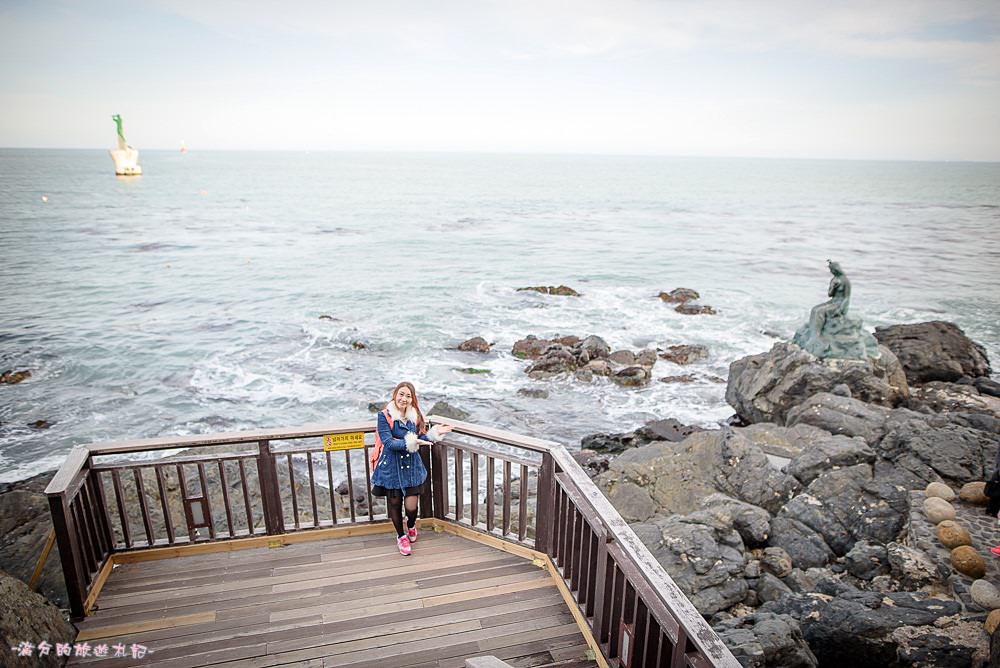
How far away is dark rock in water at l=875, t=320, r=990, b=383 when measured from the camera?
1859 centimetres

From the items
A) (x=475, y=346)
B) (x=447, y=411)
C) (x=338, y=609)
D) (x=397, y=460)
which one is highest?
(x=397, y=460)

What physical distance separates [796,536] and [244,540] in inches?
298

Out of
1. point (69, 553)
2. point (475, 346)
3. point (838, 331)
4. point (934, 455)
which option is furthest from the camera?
point (475, 346)

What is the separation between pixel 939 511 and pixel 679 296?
24.8 meters

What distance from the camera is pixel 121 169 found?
115125 mm

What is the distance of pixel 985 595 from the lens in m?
6.64

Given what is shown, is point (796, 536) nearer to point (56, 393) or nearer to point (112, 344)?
point (56, 393)

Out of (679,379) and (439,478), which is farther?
(679,379)

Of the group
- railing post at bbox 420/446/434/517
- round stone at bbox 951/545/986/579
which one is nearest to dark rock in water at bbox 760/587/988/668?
round stone at bbox 951/545/986/579

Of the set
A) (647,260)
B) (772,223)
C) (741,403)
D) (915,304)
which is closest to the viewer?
(741,403)

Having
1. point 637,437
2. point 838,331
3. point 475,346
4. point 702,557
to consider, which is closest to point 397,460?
point 702,557

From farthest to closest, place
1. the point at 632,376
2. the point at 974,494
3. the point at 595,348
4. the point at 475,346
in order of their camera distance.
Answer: the point at 475,346, the point at 595,348, the point at 632,376, the point at 974,494

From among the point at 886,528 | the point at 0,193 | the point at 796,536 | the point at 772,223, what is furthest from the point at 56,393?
the point at 0,193

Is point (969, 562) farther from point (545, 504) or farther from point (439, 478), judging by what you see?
point (439, 478)
